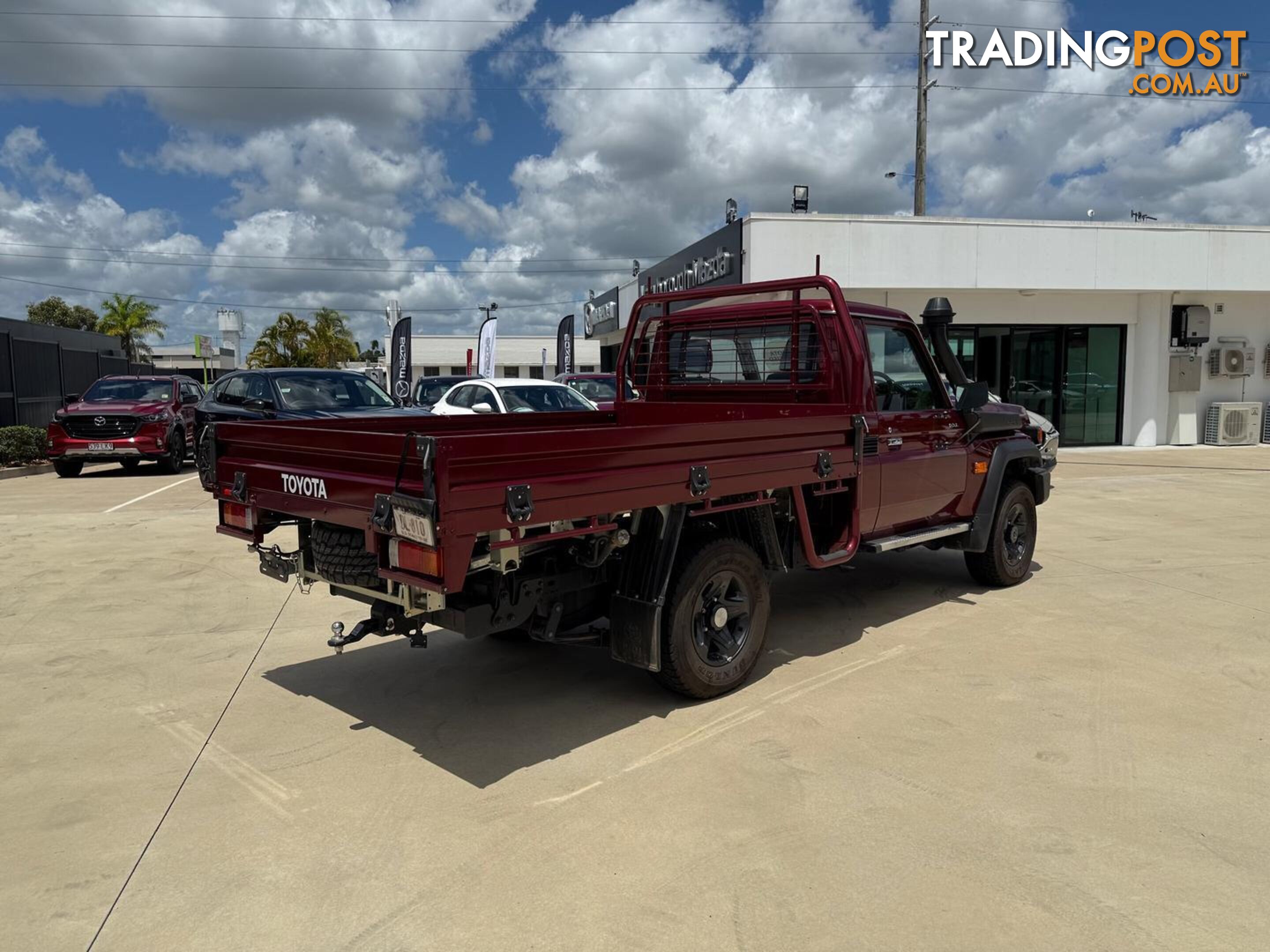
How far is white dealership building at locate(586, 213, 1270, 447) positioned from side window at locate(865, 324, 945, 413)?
32.4 ft

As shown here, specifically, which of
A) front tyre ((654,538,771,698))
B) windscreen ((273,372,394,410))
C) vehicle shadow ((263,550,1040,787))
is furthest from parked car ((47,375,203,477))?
front tyre ((654,538,771,698))

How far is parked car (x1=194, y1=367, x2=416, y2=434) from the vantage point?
10523 millimetres

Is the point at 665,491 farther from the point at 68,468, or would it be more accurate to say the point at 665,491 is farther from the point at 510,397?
the point at 68,468

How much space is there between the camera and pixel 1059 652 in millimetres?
5168

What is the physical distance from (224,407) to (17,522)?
254cm

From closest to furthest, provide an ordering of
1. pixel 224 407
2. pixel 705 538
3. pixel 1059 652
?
pixel 705 538, pixel 1059 652, pixel 224 407

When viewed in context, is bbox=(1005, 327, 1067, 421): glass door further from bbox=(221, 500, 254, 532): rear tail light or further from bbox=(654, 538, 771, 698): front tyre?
bbox=(221, 500, 254, 532): rear tail light

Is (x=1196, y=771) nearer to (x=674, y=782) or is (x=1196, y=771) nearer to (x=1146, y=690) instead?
(x=1146, y=690)

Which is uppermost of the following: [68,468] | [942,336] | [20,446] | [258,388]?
[942,336]

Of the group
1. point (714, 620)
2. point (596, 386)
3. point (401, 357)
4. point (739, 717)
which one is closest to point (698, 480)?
point (714, 620)

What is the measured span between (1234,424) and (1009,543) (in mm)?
15149

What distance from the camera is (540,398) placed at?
42.0ft

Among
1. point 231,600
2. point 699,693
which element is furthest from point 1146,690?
point 231,600

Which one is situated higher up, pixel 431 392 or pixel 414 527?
pixel 431 392
